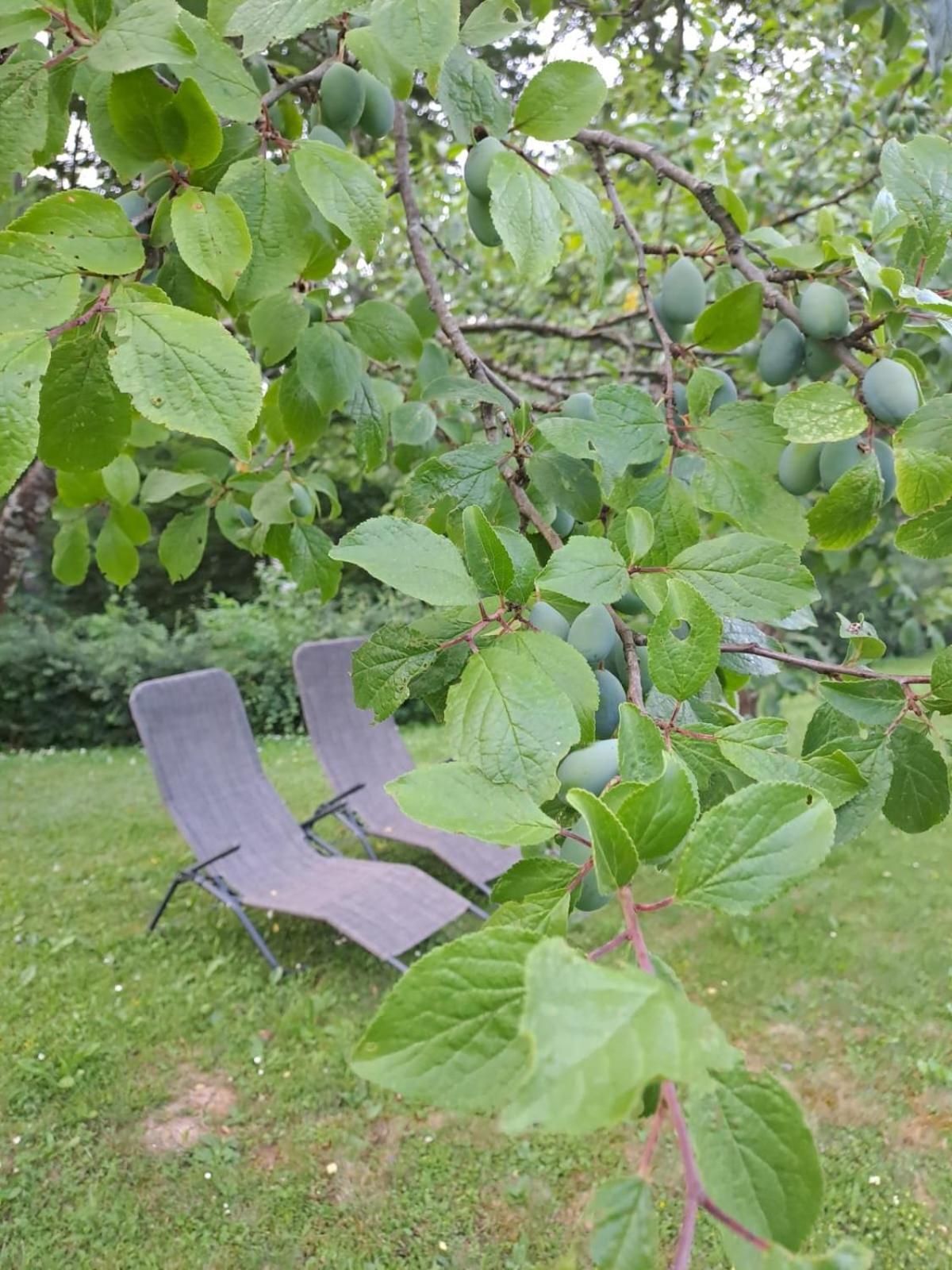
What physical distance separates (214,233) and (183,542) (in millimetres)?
856

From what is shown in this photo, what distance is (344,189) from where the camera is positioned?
0.81 meters

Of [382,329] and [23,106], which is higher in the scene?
[23,106]

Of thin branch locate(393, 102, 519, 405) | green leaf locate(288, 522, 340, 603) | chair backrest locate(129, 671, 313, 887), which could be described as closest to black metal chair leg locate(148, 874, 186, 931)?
chair backrest locate(129, 671, 313, 887)

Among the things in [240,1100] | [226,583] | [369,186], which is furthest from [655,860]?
[226,583]

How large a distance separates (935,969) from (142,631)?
22.2 feet

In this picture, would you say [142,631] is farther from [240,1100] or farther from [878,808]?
[878,808]

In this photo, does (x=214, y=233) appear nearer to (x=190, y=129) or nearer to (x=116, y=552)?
(x=190, y=129)

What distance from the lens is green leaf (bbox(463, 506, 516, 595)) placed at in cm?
65

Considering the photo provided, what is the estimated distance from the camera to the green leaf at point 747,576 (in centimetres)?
68

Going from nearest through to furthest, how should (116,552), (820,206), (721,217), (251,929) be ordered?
(721,217) → (820,206) → (116,552) → (251,929)

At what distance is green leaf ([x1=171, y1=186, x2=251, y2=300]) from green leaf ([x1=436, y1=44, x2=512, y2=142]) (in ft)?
0.95

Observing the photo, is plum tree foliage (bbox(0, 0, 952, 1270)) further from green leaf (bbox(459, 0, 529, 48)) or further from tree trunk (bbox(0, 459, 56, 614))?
tree trunk (bbox(0, 459, 56, 614))

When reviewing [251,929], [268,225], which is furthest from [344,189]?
[251,929]

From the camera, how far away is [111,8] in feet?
2.34
